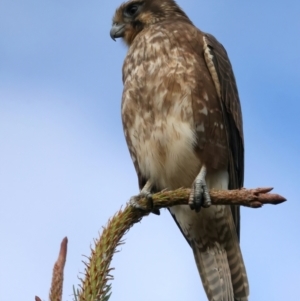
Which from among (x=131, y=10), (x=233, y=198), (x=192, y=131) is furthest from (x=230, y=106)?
(x=233, y=198)

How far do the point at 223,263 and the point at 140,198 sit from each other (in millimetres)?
1818

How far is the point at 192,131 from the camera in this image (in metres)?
4.39

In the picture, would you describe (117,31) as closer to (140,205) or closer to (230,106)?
(230,106)

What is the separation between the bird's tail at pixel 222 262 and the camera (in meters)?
4.56

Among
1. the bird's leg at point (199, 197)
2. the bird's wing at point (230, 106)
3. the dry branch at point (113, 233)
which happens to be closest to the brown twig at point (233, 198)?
the dry branch at point (113, 233)

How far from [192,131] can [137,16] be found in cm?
168

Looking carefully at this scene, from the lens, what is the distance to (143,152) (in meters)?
4.60

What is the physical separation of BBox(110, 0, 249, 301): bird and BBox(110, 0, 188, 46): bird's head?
45 centimetres

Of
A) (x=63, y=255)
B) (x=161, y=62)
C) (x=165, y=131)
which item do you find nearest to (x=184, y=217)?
(x=165, y=131)

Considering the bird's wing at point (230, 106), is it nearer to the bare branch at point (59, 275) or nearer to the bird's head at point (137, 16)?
the bird's head at point (137, 16)

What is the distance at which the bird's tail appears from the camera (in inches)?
180

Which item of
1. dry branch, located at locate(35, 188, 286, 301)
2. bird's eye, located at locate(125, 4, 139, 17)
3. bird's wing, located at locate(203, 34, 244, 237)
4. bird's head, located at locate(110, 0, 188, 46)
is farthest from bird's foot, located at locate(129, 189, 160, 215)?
bird's eye, located at locate(125, 4, 139, 17)

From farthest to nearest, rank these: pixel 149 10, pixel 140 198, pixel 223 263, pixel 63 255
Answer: pixel 149 10, pixel 223 263, pixel 140 198, pixel 63 255

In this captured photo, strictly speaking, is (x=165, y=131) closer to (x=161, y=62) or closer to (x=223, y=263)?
(x=161, y=62)
